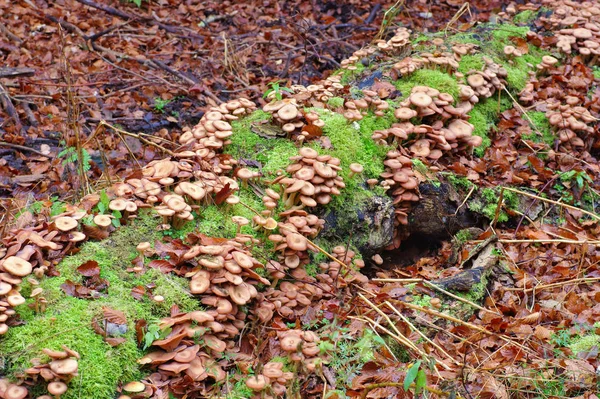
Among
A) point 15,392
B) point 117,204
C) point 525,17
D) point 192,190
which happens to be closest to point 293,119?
point 192,190

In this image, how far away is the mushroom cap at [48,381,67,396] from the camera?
11.3ft

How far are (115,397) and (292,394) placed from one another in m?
1.16

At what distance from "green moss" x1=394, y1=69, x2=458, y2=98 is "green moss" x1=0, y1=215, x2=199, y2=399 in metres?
3.75

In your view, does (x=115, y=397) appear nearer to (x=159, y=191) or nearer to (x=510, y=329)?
(x=159, y=191)

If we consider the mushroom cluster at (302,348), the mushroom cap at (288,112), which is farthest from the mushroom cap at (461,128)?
the mushroom cluster at (302,348)

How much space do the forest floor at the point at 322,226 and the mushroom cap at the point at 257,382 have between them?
0.06 ft

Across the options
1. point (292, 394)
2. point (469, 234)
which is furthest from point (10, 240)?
point (469, 234)

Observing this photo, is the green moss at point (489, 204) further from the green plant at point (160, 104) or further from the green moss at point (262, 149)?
the green plant at point (160, 104)

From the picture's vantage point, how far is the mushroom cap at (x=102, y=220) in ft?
14.9

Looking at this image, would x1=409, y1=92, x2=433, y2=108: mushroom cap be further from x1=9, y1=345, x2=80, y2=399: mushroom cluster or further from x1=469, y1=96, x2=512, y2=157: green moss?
x1=9, y1=345, x2=80, y2=399: mushroom cluster

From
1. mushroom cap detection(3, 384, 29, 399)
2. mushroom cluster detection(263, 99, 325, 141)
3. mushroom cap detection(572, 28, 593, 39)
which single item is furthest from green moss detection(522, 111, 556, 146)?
mushroom cap detection(3, 384, 29, 399)

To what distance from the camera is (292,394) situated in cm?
389

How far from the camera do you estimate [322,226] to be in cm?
528

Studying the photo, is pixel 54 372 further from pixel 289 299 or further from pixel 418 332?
pixel 418 332
